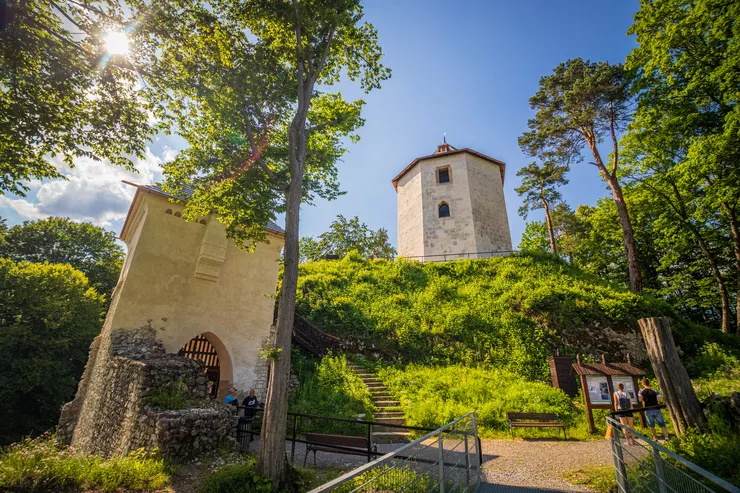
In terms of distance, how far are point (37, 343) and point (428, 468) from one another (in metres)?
24.3

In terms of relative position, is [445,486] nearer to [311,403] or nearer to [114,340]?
[311,403]

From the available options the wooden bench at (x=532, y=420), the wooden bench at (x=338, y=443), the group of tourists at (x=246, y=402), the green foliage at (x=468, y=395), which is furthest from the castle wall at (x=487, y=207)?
the wooden bench at (x=338, y=443)

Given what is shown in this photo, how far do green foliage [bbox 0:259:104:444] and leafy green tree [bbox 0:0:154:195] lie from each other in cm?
1517

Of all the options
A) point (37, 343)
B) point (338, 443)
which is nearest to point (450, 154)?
point (338, 443)

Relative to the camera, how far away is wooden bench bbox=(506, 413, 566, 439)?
30.3 ft

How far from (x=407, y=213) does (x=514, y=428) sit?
72.3ft

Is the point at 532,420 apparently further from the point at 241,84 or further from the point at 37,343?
the point at 37,343

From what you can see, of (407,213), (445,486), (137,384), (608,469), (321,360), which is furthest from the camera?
(407,213)

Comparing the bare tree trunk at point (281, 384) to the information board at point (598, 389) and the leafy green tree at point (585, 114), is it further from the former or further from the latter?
the leafy green tree at point (585, 114)

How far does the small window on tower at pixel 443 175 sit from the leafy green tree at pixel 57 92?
77.2 ft

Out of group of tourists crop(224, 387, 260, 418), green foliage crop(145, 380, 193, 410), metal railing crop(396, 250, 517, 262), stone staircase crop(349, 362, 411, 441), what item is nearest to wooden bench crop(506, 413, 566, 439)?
stone staircase crop(349, 362, 411, 441)

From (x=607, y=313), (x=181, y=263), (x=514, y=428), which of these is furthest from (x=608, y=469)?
(x=181, y=263)

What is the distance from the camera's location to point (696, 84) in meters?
14.3

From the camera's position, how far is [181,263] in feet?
40.7
